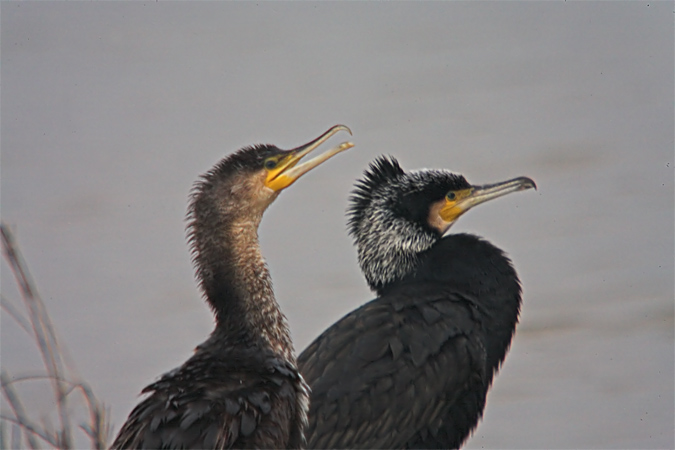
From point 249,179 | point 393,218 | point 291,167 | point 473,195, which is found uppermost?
point 473,195

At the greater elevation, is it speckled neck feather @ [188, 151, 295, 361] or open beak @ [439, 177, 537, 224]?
open beak @ [439, 177, 537, 224]

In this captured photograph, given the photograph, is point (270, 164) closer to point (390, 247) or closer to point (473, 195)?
point (390, 247)

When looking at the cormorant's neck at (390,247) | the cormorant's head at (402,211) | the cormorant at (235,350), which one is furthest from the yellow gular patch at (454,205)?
the cormorant at (235,350)

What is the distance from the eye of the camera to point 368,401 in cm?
449

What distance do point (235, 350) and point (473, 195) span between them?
2.22 metres

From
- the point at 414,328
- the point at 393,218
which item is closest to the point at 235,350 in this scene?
the point at 414,328

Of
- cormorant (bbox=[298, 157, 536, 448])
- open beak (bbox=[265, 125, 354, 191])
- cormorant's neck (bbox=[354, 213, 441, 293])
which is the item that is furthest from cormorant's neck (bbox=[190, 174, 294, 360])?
cormorant's neck (bbox=[354, 213, 441, 293])

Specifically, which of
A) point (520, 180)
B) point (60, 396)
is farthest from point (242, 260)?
point (520, 180)

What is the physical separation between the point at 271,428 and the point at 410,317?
5.10 feet

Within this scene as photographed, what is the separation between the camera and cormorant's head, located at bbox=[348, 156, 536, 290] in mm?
5312

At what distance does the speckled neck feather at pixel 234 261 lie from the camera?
376 cm

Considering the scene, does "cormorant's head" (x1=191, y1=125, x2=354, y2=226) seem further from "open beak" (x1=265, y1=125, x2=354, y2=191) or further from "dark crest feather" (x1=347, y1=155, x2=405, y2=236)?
→ "dark crest feather" (x1=347, y1=155, x2=405, y2=236)

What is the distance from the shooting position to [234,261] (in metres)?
3.86

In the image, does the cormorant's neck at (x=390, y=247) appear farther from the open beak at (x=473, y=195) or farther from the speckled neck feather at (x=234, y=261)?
the speckled neck feather at (x=234, y=261)
